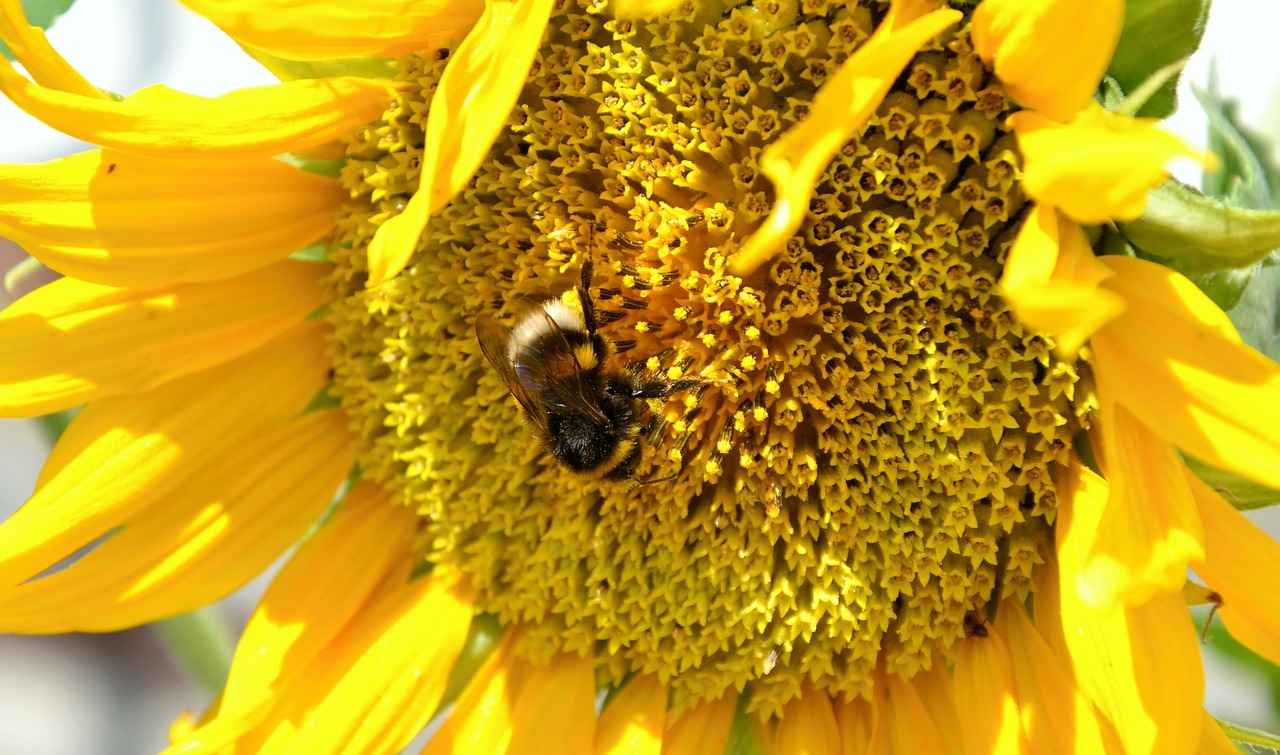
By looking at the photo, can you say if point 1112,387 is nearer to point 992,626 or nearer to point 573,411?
point 992,626

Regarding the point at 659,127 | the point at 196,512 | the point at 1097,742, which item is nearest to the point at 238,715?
the point at 196,512

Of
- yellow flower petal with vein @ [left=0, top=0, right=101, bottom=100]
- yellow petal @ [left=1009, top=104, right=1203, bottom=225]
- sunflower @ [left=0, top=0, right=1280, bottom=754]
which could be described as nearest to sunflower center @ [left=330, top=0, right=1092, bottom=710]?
sunflower @ [left=0, top=0, right=1280, bottom=754]

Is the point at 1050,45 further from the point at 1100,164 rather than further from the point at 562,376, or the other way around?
the point at 562,376

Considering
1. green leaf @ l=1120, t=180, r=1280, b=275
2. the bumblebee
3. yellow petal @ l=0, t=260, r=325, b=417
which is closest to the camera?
green leaf @ l=1120, t=180, r=1280, b=275

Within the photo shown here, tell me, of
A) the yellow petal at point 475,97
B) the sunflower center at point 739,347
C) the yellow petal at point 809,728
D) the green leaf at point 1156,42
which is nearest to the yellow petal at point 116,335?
the sunflower center at point 739,347

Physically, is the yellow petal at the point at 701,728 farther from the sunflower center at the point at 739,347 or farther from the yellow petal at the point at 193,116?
the yellow petal at the point at 193,116

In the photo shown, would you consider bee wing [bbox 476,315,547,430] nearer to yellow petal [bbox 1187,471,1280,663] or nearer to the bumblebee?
the bumblebee
